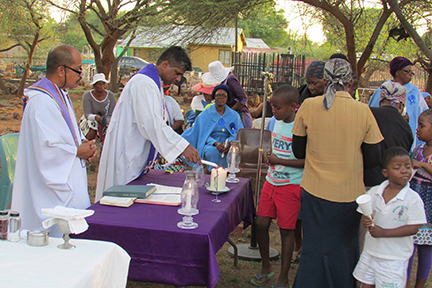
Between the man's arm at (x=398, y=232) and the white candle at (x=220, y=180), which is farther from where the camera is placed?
the white candle at (x=220, y=180)

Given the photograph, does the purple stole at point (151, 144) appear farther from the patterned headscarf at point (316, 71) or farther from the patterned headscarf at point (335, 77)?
the patterned headscarf at point (335, 77)

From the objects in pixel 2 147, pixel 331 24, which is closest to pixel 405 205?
pixel 2 147

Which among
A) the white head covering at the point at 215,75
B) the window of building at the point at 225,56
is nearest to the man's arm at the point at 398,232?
the white head covering at the point at 215,75

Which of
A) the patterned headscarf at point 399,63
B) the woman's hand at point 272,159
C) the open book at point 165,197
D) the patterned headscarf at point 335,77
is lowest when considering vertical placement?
the open book at point 165,197

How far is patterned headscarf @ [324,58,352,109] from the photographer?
304cm

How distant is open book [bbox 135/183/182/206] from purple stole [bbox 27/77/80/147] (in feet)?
2.33

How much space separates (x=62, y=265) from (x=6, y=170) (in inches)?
88.8

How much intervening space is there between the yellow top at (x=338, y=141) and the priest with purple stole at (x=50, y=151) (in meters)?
1.64

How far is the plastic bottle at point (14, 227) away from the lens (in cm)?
220

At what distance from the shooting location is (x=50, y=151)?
9.88ft

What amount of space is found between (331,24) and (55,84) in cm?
774

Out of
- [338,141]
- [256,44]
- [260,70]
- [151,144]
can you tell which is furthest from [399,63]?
[256,44]

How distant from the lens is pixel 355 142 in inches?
120

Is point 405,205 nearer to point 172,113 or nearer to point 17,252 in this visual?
point 17,252
